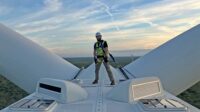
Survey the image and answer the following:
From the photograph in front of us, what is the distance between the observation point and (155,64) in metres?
10.7

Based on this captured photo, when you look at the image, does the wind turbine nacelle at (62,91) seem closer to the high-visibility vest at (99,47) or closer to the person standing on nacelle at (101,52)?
the person standing on nacelle at (101,52)

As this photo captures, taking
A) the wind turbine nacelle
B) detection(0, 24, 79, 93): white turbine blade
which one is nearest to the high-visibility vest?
the wind turbine nacelle

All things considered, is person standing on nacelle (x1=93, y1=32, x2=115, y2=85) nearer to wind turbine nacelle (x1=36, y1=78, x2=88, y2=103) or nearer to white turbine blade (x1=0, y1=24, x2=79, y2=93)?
wind turbine nacelle (x1=36, y1=78, x2=88, y2=103)

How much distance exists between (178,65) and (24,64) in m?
4.33

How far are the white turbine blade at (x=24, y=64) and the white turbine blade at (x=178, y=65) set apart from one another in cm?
226

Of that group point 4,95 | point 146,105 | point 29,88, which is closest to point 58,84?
point 146,105

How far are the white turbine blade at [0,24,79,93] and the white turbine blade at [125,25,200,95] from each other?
226 centimetres

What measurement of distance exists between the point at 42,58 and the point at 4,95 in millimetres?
9954

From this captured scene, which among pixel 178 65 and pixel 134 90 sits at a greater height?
pixel 178 65

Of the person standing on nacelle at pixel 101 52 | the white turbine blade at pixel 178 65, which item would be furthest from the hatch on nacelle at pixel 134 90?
the white turbine blade at pixel 178 65

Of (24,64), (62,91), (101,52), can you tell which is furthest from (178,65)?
(62,91)

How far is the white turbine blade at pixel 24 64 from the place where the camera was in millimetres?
10281

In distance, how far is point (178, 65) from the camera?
10484mm

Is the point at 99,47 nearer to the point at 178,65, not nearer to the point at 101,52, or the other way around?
the point at 101,52
